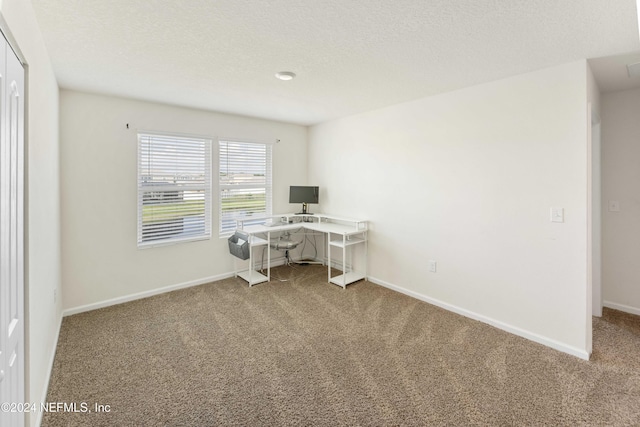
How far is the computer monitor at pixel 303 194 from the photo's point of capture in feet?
16.0

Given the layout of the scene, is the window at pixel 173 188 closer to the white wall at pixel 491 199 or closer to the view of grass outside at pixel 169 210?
the view of grass outside at pixel 169 210

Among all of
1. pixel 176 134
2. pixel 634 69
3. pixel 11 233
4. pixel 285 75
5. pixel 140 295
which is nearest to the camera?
pixel 11 233

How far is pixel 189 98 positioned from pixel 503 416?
4.05 m

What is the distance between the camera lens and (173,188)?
153 inches

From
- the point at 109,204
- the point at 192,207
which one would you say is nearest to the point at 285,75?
the point at 192,207

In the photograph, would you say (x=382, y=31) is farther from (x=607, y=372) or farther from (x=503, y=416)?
(x=607, y=372)

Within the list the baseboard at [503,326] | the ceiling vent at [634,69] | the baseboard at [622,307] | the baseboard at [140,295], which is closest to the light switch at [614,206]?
the baseboard at [622,307]

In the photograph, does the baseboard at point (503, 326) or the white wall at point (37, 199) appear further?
the baseboard at point (503, 326)

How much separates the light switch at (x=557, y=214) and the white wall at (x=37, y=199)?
143 inches

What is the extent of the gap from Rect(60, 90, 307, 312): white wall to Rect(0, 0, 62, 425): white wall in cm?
82

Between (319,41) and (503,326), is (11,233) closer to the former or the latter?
(319,41)

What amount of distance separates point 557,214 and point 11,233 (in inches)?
141

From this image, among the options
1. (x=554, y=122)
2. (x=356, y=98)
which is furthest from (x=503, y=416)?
(x=356, y=98)

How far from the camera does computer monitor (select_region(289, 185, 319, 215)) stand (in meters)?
4.88
